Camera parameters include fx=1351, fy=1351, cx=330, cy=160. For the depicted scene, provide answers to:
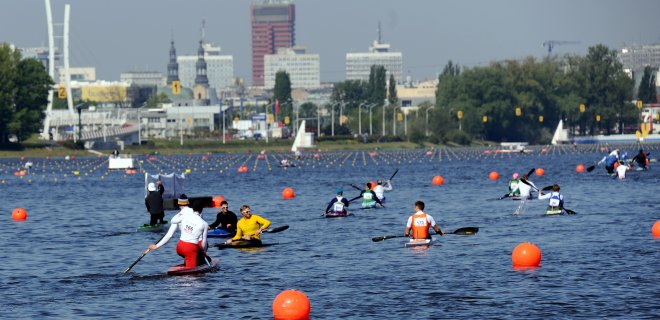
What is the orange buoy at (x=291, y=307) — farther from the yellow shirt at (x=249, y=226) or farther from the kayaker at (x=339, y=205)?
the kayaker at (x=339, y=205)

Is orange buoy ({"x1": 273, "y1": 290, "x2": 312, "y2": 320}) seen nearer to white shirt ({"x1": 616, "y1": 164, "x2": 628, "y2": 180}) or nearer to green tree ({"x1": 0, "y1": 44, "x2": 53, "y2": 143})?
white shirt ({"x1": 616, "y1": 164, "x2": 628, "y2": 180})

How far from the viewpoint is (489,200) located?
75750 millimetres

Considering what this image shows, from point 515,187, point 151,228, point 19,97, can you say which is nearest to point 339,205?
point 151,228

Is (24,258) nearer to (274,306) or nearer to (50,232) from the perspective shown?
(50,232)

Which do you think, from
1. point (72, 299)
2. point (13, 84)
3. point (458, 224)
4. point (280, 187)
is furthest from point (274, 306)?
point (13, 84)

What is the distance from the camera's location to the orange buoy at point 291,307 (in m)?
31.7

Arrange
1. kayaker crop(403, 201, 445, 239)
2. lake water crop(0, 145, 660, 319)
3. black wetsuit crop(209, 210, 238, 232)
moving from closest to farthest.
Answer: lake water crop(0, 145, 660, 319) → kayaker crop(403, 201, 445, 239) → black wetsuit crop(209, 210, 238, 232)

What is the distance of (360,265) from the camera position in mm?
42938

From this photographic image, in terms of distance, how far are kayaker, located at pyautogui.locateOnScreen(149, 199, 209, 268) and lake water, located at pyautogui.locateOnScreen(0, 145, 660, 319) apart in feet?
2.14

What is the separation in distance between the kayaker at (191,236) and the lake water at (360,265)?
653 mm

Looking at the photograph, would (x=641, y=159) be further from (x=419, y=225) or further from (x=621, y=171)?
(x=419, y=225)

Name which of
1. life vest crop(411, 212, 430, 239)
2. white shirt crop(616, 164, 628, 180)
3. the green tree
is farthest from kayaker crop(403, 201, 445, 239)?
the green tree

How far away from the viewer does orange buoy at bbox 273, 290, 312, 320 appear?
31.7 meters

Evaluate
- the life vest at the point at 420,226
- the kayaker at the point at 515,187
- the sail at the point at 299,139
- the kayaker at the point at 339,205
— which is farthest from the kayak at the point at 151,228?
the sail at the point at 299,139
